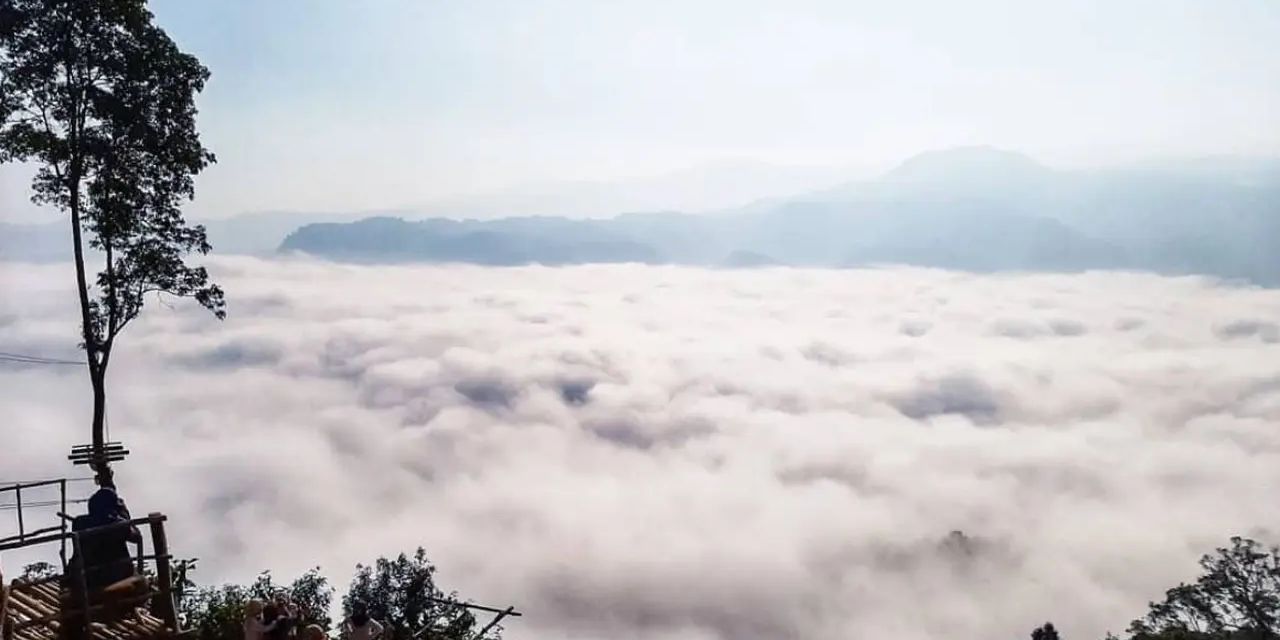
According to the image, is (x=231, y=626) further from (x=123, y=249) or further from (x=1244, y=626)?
(x=1244, y=626)

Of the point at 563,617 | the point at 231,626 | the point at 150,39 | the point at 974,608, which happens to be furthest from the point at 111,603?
the point at 974,608

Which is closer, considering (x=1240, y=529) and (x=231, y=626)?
(x=231, y=626)

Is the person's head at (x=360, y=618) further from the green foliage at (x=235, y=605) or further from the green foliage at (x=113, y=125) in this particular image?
the green foliage at (x=113, y=125)

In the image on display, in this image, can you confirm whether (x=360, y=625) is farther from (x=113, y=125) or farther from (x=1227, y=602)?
(x=1227, y=602)

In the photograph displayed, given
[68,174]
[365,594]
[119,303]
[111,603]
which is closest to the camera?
[111,603]

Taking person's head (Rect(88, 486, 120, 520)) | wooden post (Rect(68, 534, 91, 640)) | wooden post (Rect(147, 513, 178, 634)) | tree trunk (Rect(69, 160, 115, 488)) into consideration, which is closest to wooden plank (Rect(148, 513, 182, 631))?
wooden post (Rect(147, 513, 178, 634))

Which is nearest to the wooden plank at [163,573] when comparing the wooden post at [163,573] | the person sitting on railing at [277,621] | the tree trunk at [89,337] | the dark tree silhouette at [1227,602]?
the wooden post at [163,573]

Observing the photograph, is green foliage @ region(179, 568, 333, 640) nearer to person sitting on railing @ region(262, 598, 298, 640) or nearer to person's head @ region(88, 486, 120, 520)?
person sitting on railing @ region(262, 598, 298, 640)

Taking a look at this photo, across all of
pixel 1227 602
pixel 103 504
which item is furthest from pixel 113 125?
pixel 1227 602
